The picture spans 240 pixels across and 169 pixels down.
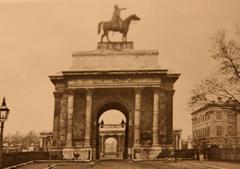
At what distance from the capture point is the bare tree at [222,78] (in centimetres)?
2611

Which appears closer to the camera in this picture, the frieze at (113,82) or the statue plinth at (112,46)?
the frieze at (113,82)

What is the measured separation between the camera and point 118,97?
48.3 m

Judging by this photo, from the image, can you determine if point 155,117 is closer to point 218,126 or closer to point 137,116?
point 137,116

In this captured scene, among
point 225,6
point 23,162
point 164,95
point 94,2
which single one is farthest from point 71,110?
point 225,6

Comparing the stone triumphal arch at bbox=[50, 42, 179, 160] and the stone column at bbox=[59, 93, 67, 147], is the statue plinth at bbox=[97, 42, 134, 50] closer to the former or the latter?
the stone triumphal arch at bbox=[50, 42, 179, 160]

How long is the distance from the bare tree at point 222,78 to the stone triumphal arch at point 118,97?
18.5 m

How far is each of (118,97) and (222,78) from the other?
22146 mm

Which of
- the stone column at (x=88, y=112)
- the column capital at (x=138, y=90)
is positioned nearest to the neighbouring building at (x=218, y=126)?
the column capital at (x=138, y=90)

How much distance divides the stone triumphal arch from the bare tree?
18.5 m

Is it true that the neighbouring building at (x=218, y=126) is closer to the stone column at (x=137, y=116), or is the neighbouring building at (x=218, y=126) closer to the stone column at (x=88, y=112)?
the stone column at (x=137, y=116)

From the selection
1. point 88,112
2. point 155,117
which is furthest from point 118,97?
point 155,117

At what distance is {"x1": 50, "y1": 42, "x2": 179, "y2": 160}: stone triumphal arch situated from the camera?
4638cm

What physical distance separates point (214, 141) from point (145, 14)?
1073 inches

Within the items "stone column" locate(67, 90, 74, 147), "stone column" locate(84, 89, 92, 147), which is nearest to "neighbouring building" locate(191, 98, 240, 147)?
"stone column" locate(84, 89, 92, 147)
